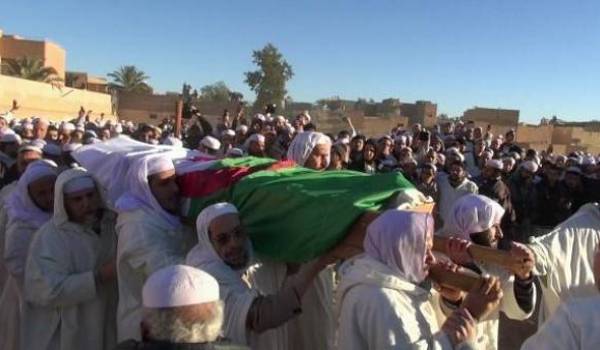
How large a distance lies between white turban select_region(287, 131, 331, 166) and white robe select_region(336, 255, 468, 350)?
2704 mm

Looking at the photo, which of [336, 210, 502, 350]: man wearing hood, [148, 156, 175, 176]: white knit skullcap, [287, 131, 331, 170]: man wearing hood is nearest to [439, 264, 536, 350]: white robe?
[336, 210, 502, 350]: man wearing hood

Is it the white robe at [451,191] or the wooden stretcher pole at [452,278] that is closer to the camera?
the wooden stretcher pole at [452,278]

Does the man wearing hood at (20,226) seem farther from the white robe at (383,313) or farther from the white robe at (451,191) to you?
A: the white robe at (451,191)

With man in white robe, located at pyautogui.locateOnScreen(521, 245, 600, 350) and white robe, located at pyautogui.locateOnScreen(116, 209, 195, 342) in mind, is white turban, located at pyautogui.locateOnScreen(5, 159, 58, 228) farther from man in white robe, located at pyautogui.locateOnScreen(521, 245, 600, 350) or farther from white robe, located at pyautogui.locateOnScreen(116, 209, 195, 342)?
man in white robe, located at pyautogui.locateOnScreen(521, 245, 600, 350)

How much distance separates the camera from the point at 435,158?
31.8ft

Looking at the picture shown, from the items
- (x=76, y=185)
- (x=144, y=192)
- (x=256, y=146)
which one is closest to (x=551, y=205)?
(x=256, y=146)

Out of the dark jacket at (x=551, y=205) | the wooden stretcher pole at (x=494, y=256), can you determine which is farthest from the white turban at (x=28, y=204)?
the dark jacket at (x=551, y=205)

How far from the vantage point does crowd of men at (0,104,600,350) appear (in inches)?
84.2

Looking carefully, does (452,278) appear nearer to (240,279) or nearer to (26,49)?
(240,279)

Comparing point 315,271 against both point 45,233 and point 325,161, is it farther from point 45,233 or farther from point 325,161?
point 325,161

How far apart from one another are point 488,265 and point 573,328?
1.43 m

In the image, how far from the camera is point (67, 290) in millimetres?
3500

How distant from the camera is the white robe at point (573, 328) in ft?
6.70

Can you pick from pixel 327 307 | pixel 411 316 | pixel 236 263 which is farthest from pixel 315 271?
pixel 327 307
